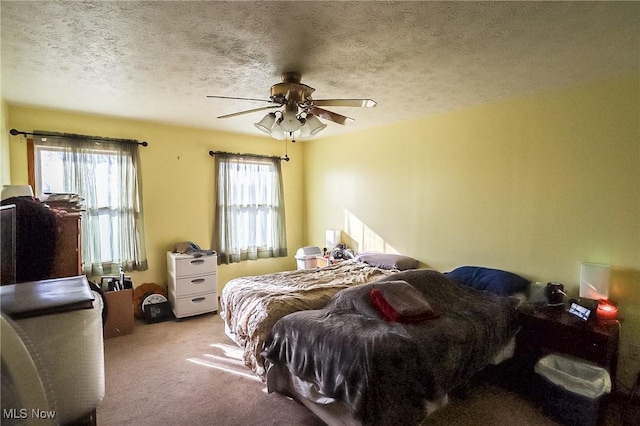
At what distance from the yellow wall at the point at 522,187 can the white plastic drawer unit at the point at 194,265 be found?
2145 mm

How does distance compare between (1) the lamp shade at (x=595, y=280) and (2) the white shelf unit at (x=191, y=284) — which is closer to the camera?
(1) the lamp shade at (x=595, y=280)

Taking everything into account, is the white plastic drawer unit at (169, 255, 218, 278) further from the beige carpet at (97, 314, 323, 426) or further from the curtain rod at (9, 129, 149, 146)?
the curtain rod at (9, 129, 149, 146)

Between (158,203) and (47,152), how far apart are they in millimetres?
1239

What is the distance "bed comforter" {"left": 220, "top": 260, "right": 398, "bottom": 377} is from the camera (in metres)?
2.51

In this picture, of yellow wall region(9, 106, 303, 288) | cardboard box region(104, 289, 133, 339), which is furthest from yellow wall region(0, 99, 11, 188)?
cardboard box region(104, 289, 133, 339)

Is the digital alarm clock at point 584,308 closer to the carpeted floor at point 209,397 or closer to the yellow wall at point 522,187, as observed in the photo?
the yellow wall at point 522,187

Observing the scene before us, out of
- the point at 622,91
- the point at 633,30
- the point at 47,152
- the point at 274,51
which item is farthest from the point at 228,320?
the point at 622,91

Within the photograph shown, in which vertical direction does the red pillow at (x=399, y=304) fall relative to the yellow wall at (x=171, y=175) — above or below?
below

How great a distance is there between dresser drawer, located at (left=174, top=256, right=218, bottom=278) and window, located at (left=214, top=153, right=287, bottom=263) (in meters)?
0.46

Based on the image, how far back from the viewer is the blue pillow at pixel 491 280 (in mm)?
2852

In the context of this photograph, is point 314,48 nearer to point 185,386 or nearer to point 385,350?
point 385,350

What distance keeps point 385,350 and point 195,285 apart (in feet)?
9.85

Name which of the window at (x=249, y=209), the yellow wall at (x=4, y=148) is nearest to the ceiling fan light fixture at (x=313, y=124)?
the window at (x=249, y=209)

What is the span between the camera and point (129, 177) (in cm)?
397
